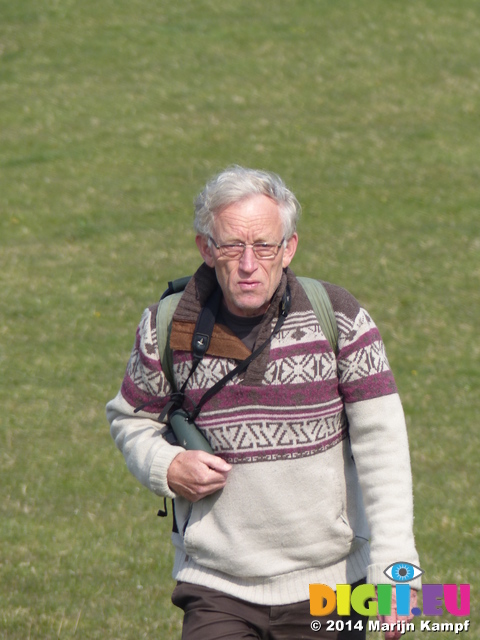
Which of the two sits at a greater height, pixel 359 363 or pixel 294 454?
pixel 359 363

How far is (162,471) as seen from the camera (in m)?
3.97

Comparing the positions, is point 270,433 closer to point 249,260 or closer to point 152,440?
point 152,440

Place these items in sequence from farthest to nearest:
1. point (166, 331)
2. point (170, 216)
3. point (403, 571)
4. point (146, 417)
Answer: point (170, 216) → point (146, 417) → point (166, 331) → point (403, 571)

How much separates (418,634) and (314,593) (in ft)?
8.55

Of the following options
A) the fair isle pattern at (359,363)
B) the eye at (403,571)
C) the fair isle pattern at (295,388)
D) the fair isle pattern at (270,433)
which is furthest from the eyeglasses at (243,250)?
the eye at (403,571)

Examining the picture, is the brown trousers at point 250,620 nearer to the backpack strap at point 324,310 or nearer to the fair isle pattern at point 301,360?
the fair isle pattern at point 301,360

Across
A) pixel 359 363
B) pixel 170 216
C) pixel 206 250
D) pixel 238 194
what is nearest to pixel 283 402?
pixel 359 363

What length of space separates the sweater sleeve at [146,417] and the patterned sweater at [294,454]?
1 cm

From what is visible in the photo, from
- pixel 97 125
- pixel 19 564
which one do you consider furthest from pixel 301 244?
pixel 19 564

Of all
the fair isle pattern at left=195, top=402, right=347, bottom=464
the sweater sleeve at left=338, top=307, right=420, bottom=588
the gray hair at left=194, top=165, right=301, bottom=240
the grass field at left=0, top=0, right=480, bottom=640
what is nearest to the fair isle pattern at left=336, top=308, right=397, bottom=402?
the sweater sleeve at left=338, top=307, right=420, bottom=588

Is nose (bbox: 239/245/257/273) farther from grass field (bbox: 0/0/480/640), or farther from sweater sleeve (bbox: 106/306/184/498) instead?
grass field (bbox: 0/0/480/640)

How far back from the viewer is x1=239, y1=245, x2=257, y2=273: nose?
386cm

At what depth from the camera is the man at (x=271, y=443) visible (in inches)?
151

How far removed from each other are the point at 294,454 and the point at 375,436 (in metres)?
0.30
